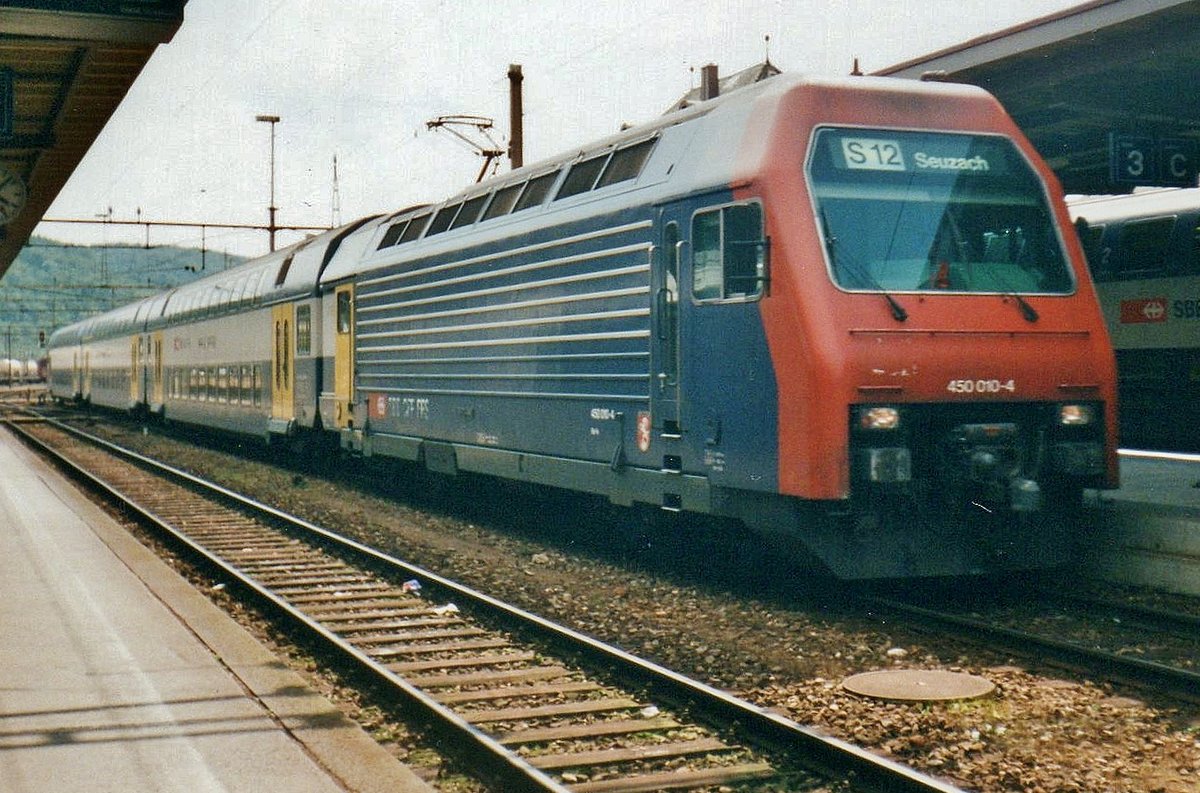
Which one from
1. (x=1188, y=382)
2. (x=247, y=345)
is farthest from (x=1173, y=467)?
(x=247, y=345)

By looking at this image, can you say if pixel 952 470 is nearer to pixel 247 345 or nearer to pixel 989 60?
pixel 989 60

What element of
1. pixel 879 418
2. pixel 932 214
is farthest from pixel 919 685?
pixel 932 214

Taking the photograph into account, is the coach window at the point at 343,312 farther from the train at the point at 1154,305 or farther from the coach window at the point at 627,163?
the train at the point at 1154,305

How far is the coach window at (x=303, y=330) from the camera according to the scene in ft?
61.6

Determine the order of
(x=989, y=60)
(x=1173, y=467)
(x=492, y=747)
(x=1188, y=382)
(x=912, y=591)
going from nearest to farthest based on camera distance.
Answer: (x=492, y=747)
(x=912, y=591)
(x=989, y=60)
(x=1173, y=467)
(x=1188, y=382)

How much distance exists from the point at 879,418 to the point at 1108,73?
517 cm

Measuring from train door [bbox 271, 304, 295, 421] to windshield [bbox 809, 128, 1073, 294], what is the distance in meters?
12.4

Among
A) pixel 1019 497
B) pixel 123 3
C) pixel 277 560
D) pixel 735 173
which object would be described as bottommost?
pixel 277 560

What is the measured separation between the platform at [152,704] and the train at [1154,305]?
11317 millimetres

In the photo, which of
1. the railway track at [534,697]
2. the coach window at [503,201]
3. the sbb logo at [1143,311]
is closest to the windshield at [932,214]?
the railway track at [534,697]

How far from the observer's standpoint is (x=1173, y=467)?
1434 centimetres

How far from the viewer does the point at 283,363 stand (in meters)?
20.5

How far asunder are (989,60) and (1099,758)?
24.7ft

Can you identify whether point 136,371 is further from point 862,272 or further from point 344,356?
point 862,272
